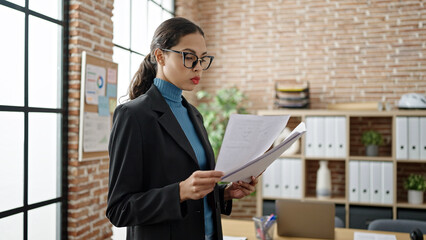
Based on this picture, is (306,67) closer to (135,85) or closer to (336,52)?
(336,52)

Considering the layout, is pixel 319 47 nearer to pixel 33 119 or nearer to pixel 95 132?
Result: pixel 95 132

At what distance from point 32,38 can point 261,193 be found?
2.86 meters

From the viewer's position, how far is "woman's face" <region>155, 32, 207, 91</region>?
1328 millimetres

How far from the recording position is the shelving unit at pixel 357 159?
4023 mm

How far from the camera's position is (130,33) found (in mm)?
3684

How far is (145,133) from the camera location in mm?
1215

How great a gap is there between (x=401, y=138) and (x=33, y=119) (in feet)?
11.2

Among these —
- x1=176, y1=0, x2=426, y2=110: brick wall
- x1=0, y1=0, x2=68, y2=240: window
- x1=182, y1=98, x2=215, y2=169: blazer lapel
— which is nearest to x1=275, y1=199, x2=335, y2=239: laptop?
x1=182, y1=98, x2=215, y2=169: blazer lapel

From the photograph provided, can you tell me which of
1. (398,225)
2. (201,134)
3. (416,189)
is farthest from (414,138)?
(201,134)

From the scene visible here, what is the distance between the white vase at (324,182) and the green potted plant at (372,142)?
0.48m

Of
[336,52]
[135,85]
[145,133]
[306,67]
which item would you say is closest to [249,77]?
[306,67]

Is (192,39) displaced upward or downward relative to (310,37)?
downward

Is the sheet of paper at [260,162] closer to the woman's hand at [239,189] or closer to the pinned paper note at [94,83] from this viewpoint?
the woman's hand at [239,189]

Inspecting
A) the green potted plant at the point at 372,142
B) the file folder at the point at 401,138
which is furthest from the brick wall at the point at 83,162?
the file folder at the point at 401,138
